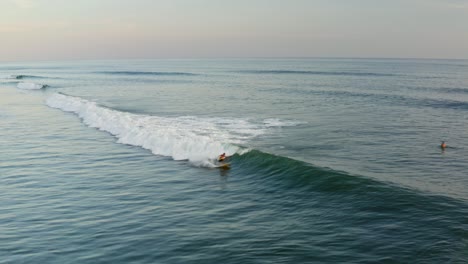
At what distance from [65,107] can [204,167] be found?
34.4m

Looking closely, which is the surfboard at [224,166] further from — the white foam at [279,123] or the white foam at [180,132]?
the white foam at [279,123]

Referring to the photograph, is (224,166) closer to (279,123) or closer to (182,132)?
(182,132)

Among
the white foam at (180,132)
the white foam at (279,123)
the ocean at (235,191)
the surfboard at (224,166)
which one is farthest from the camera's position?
the white foam at (279,123)

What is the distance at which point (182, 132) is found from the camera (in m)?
34.3

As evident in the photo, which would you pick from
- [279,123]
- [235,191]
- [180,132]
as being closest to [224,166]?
[235,191]

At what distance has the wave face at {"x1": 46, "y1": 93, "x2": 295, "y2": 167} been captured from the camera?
28.2 metres

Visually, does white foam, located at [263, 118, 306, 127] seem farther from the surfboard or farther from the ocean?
the surfboard

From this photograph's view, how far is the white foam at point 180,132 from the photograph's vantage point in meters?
28.2

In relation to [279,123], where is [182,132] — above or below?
below

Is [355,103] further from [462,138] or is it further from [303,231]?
[303,231]

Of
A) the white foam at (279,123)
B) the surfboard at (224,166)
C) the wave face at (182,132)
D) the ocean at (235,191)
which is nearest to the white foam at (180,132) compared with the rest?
the wave face at (182,132)

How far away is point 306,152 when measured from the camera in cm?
2786

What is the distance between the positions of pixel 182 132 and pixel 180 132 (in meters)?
0.17

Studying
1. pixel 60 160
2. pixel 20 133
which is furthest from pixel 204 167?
pixel 20 133
